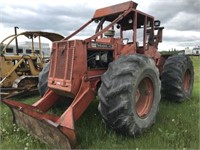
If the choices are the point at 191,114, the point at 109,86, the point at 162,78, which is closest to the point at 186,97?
the point at 162,78

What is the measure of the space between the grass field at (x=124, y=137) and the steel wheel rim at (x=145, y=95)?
1.33ft

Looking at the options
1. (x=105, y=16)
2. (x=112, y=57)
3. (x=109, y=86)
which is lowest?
(x=109, y=86)

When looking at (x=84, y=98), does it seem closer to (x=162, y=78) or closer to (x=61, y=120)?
(x=61, y=120)

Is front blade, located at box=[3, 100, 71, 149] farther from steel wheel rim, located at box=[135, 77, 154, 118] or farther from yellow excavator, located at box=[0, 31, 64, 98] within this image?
yellow excavator, located at box=[0, 31, 64, 98]

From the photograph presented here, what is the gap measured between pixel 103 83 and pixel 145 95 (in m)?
1.12

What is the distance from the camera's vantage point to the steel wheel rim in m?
4.70

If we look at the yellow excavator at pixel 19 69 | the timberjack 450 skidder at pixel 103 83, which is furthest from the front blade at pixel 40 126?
the yellow excavator at pixel 19 69

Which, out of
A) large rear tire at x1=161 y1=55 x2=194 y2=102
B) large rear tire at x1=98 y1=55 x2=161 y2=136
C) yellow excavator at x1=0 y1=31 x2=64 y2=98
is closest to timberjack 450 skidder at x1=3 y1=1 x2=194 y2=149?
large rear tire at x1=98 y1=55 x2=161 y2=136

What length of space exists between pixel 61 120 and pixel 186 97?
4.03m

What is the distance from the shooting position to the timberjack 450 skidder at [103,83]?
3.92m

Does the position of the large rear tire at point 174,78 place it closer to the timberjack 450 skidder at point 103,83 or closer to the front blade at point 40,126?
the timberjack 450 skidder at point 103,83

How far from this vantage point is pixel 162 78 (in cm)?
645

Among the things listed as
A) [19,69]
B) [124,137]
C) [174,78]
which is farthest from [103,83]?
[19,69]

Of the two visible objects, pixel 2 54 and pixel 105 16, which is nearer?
pixel 105 16
